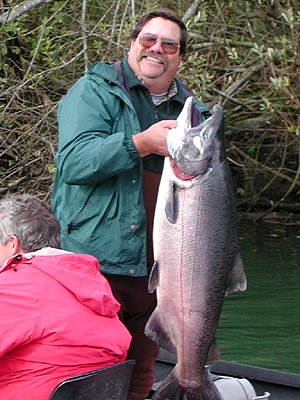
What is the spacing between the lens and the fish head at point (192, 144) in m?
4.23

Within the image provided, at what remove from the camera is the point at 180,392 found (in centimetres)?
450

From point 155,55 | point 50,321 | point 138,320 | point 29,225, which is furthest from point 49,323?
point 155,55

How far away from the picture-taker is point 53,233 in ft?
13.2

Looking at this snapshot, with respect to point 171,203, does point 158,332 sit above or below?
below

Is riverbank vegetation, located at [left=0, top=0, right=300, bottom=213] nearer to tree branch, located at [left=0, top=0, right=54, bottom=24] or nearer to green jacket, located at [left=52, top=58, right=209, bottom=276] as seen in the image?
tree branch, located at [left=0, top=0, right=54, bottom=24]

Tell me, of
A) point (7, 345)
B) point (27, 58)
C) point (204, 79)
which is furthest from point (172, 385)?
point (27, 58)

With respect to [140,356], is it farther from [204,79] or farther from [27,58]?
[27,58]

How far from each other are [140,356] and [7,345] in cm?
162

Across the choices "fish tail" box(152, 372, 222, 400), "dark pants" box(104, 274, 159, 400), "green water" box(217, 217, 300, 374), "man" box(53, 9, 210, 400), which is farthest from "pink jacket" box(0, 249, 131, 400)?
"green water" box(217, 217, 300, 374)

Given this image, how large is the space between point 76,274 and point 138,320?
1286 mm

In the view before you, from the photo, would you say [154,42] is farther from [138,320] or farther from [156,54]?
[138,320]

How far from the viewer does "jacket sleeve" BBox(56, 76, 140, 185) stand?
15.0 ft

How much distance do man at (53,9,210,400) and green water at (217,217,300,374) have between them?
4931mm

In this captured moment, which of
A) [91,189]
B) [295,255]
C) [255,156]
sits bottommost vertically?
[295,255]
